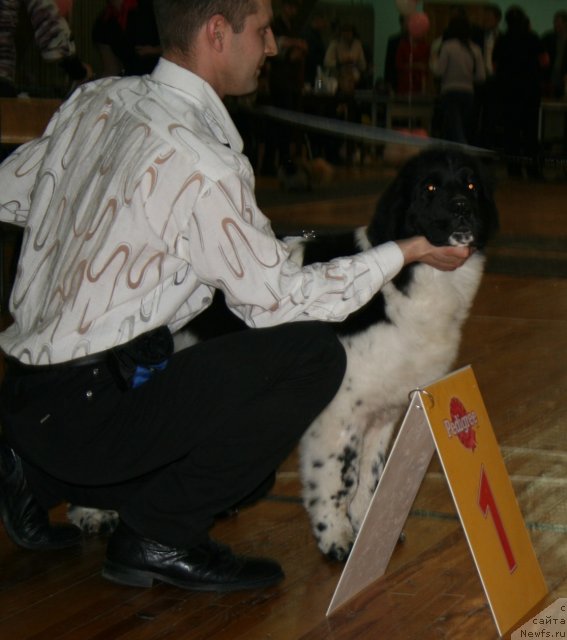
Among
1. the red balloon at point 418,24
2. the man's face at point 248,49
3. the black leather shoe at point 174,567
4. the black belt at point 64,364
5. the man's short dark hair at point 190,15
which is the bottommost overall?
the black leather shoe at point 174,567

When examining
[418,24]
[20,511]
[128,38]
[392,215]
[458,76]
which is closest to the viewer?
[20,511]

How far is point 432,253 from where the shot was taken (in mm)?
2391

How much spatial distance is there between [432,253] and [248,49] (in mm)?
589

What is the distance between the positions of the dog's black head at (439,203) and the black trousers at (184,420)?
1.77 feet

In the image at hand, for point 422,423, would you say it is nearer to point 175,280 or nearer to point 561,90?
point 175,280

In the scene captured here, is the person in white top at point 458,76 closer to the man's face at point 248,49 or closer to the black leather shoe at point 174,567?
the man's face at point 248,49

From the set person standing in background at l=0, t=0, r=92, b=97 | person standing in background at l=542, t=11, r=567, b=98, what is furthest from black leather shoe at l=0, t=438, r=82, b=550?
person standing in background at l=542, t=11, r=567, b=98

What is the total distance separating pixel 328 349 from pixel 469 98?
6.74 m

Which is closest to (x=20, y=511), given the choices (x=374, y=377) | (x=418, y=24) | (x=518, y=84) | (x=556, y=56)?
(x=374, y=377)

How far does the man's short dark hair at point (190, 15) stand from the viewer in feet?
7.22

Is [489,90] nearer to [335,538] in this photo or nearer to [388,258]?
[335,538]

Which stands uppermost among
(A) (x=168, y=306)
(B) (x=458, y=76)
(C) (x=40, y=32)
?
(C) (x=40, y=32)

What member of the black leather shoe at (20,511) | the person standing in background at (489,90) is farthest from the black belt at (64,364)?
the person standing in background at (489,90)

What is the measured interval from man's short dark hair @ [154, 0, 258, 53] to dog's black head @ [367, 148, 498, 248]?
29.5 inches
